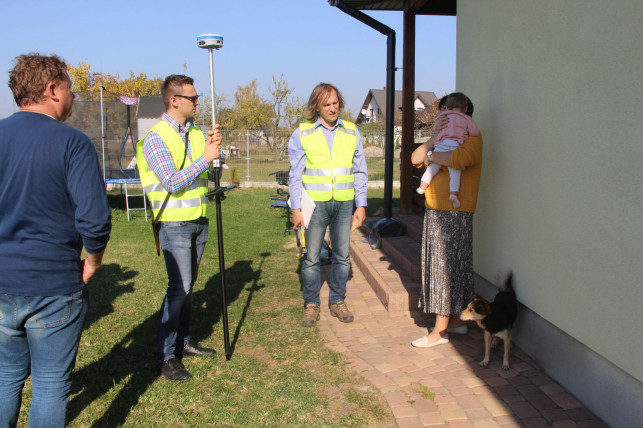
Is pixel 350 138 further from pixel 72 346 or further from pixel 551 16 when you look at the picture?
pixel 72 346

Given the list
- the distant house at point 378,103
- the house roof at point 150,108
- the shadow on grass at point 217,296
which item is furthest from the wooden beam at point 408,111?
the distant house at point 378,103

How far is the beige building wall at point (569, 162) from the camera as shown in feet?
8.32

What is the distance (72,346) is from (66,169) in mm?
801

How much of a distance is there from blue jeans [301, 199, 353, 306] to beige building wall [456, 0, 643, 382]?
1248 millimetres

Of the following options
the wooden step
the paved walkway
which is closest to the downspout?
the wooden step

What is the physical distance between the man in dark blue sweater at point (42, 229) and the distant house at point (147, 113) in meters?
12.5

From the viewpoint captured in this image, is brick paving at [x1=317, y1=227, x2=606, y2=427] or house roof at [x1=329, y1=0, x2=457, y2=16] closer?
brick paving at [x1=317, y1=227, x2=606, y2=427]

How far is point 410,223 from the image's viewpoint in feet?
23.4

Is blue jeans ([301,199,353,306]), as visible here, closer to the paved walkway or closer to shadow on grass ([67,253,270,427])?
the paved walkway

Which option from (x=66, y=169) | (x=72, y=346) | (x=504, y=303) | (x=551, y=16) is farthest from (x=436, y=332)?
(x=66, y=169)

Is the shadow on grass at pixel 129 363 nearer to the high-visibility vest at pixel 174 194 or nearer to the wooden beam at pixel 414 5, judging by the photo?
the high-visibility vest at pixel 174 194

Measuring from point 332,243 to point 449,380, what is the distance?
1.65 meters

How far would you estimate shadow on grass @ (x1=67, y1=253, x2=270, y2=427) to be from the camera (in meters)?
3.26

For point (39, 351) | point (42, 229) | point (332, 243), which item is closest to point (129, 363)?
point (39, 351)
